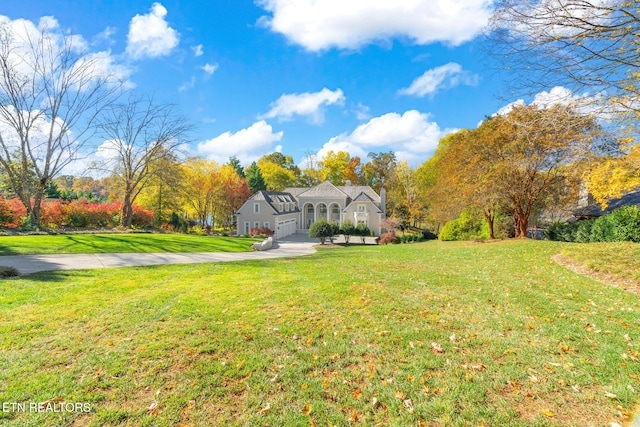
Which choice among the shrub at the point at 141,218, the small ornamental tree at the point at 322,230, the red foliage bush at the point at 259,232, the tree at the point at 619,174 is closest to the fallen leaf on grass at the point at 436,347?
the tree at the point at 619,174

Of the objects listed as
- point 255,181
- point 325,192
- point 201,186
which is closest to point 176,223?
point 201,186

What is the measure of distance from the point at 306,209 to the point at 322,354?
35.0 metres

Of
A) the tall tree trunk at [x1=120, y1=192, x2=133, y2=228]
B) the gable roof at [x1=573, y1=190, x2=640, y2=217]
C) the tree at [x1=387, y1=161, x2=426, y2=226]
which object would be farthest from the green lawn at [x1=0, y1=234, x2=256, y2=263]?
the tree at [x1=387, y1=161, x2=426, y2=226]

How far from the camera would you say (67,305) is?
5.49m

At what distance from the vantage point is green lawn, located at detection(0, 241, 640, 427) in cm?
284

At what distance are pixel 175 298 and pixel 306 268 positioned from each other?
4854 millimetres

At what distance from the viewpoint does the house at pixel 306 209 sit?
32562mm

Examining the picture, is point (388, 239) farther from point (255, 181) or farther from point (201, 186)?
point (255, 181)

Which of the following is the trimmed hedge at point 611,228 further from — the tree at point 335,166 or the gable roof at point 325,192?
the tree at point 335,166

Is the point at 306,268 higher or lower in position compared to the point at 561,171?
lower

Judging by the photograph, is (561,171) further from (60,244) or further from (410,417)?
(60,244)

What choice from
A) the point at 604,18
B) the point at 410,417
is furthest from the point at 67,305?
the point at 604,18

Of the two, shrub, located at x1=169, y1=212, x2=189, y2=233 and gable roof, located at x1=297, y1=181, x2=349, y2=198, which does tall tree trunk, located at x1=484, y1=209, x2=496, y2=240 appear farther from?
shrub, located at x1=169, y1=212, x2=189, y2=233

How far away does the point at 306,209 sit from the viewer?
38.8 m
